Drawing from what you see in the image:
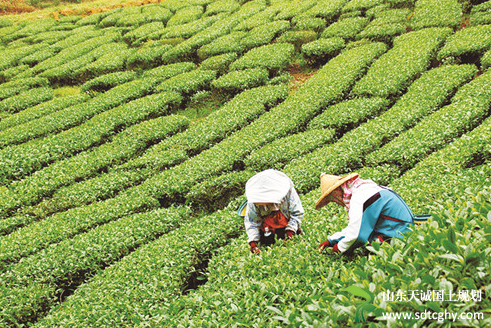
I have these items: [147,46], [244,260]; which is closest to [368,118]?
[244,260]

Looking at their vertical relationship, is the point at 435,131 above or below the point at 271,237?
below

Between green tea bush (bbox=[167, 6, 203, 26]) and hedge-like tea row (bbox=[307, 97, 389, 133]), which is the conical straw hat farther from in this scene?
green tea bush (bbox=[167, 6, 203, 26])

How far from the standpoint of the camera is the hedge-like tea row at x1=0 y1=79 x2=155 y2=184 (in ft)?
50.3

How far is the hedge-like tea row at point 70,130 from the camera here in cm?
1534

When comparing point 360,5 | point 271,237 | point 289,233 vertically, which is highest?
point 360,5

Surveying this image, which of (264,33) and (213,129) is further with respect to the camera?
(264,33)

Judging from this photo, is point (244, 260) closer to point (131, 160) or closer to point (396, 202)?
point (396, 202)

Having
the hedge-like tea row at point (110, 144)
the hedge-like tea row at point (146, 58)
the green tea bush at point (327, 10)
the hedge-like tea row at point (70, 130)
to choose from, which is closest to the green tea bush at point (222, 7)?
the green tea bush at point (327, 10)

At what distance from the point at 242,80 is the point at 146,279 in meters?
14.6

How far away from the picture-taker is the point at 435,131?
11.1 metres

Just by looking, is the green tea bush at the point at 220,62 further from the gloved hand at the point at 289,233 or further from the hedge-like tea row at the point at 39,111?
the gloved hand at the point at 289,233

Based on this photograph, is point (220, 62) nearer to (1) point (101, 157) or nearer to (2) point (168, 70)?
(2) point (168, 70)

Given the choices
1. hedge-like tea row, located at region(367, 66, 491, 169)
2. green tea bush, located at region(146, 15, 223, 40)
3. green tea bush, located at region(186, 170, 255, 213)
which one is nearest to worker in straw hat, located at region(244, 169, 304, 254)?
green tea bush, located at region(186, 170, 255, 213)

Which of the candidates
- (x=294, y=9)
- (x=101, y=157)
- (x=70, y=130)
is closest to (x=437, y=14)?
(x=294, y=9)
